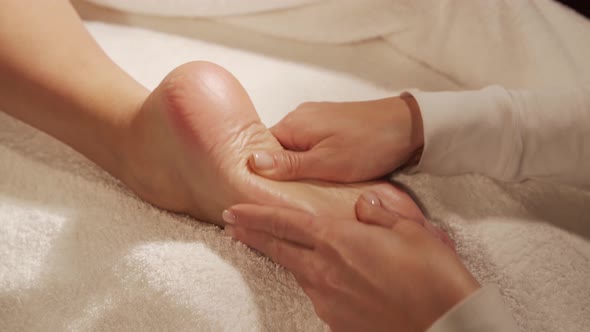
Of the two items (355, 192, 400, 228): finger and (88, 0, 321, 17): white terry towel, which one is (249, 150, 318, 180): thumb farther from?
(88, 0, 321, 17): white terry towel

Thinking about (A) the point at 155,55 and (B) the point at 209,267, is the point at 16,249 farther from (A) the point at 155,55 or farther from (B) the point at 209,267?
(A) the point at 155,55

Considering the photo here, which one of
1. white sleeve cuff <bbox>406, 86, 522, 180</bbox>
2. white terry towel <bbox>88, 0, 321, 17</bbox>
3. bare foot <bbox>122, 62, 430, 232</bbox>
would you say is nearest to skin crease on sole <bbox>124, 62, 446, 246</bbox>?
bare foot <bbox>122, 62, 430, 232</bbox>

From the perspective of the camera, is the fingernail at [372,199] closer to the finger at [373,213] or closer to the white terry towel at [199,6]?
the finger at [373,213]

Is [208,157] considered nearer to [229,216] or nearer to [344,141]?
[229,216]

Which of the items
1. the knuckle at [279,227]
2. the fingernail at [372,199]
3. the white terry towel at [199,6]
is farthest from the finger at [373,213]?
the white terry towel at [199,6]

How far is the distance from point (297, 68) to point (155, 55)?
0.25 metres

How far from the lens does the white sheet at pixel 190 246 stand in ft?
1.99

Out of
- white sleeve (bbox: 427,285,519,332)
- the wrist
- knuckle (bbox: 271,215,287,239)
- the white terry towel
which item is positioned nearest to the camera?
white sleeve (bbox: 427,285,519,332)

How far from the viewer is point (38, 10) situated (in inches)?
28.8

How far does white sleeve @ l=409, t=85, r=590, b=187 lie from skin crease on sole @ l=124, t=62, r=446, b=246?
0.40 ft

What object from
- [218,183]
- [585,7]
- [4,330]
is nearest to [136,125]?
[218,183]

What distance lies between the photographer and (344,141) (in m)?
0.69

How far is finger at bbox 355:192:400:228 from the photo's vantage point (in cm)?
64

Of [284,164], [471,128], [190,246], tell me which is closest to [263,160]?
[284,164]
